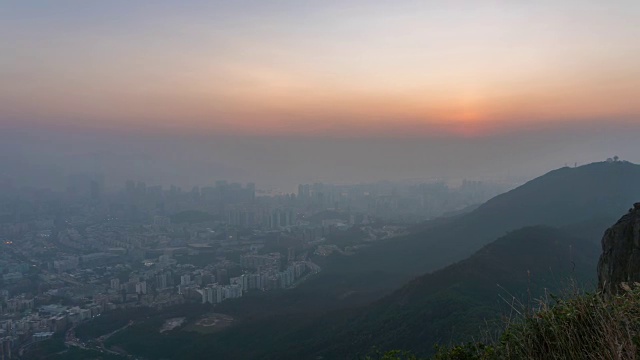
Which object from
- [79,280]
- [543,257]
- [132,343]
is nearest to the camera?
[132,343]

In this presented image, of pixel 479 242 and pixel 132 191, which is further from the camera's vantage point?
pixel 132 191

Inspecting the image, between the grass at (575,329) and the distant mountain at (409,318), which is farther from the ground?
the grass at (575,329)

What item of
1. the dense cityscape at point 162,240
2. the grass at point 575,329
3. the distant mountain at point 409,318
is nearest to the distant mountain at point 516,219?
the dense cityscape at point 162,240

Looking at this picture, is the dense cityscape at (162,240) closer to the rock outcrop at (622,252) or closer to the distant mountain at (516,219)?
the distant mountain at (516,219)

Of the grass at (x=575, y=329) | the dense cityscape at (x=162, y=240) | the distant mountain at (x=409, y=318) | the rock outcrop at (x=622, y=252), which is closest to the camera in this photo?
the grass at (x=575, y=329)

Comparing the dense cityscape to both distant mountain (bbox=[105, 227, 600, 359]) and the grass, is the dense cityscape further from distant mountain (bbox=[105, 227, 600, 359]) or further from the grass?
the grass

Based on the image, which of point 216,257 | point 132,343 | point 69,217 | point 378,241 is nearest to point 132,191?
point 69,217

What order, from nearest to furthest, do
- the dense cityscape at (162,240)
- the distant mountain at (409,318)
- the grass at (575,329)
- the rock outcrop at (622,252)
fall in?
the grass at (575,329), the rock outcrop at (622,252), the distant mountain at (409,318), the dense cityscape at (162,240)

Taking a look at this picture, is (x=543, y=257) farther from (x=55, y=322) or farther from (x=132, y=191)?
(x=132, y=191)
